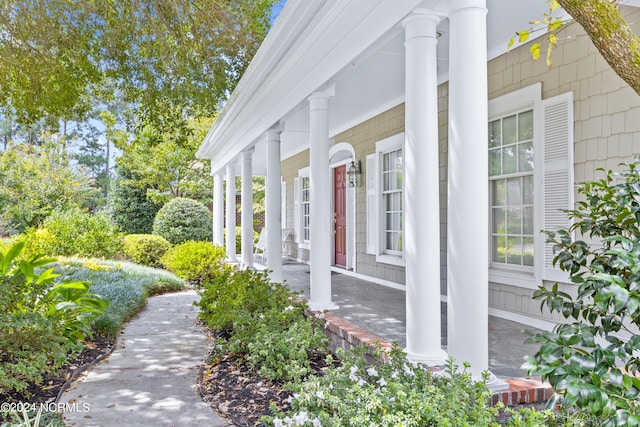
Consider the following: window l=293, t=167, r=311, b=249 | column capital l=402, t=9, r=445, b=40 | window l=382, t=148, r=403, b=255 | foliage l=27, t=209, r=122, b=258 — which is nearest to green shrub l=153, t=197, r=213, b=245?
foliage l=27, t=209, r=122, b=258

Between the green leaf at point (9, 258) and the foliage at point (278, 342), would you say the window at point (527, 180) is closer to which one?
the foliage at point (278, 342)

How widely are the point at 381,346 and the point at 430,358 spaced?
0.36 m

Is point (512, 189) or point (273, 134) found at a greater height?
point (273, 134)

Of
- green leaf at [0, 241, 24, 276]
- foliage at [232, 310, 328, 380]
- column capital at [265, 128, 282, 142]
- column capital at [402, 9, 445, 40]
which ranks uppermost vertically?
column capital at [402, 9, 445, 40]

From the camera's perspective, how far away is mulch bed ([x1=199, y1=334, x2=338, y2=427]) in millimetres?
3471

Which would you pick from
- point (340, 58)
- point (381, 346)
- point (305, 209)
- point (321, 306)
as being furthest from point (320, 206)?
point (305, 209)

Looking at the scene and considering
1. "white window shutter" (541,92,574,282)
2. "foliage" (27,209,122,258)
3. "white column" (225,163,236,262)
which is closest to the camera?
"white window shutter" (541,92,574,282)

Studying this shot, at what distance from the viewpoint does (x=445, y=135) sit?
20.4ft

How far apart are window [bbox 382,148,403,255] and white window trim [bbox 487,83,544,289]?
2.34 m

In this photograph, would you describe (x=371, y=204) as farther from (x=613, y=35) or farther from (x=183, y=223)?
(x=183, y=223)

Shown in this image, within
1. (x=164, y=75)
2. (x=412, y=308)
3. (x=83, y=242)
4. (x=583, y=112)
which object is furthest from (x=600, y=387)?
(x=83, y=242)

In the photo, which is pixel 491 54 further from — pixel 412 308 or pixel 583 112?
pixel 412 308

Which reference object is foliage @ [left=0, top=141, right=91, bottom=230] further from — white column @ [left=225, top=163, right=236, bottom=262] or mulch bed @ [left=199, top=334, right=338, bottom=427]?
mulch bed @ [left=199, top=334, right=338, bottom=427]

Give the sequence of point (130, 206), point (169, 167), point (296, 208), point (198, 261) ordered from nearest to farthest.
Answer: point (198, 261), point (296, 208), point (169, 167), point (130, 206)
